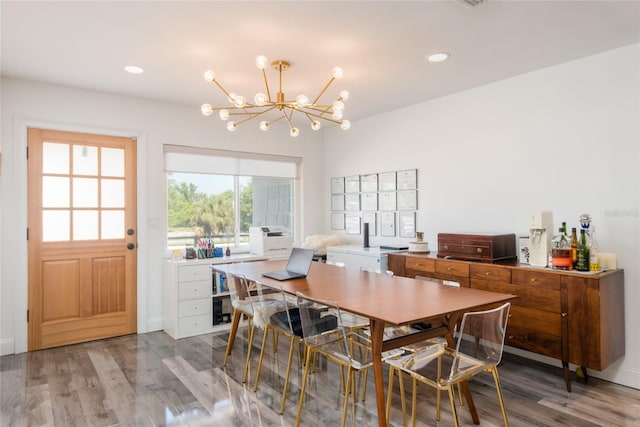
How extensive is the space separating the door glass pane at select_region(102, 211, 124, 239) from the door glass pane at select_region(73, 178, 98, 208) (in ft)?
0.50

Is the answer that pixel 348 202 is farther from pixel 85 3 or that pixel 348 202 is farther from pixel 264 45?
pixel 85 3

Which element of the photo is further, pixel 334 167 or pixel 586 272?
pixel 334 167

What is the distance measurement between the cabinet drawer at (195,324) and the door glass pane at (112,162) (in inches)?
65.0

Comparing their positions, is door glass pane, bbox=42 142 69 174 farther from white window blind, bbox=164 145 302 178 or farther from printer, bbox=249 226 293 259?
A: printer, bbox=249 226 293 259

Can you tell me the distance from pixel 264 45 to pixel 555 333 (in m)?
2.90

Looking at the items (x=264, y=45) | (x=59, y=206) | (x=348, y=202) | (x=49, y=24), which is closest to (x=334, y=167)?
(x=348, y=202)

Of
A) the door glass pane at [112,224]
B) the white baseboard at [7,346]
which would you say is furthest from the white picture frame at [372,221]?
the white baseboard at [7,346]

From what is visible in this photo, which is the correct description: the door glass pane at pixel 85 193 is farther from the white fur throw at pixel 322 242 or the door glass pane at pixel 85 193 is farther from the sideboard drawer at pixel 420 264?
the sideboard drawer at pixel 420 264

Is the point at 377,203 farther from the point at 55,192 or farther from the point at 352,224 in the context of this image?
the point at 55,192

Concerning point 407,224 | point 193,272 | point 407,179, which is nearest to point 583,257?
point 407,224

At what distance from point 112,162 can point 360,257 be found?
109 inches

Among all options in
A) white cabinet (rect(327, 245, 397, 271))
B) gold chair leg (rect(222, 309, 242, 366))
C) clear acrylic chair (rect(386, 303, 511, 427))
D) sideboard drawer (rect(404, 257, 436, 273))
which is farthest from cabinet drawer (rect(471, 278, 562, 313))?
gold chair leg (rect(222, 309, 242, 366))

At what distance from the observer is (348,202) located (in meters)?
5.18

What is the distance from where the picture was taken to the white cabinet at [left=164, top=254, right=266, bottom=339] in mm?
3945
